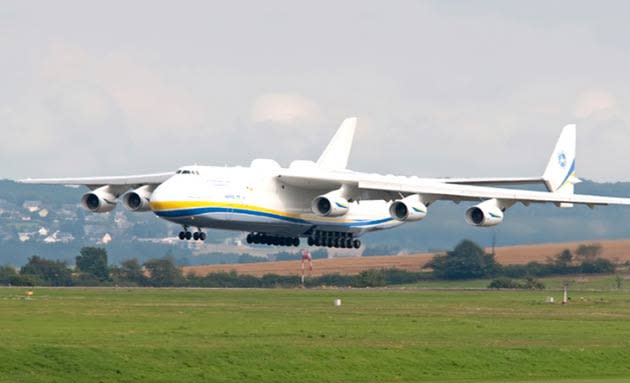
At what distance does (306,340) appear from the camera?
118ft

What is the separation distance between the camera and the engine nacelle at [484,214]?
55.4m

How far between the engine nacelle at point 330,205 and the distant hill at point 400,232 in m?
30.5

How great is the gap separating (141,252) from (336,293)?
7575cm

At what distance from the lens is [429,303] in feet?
169

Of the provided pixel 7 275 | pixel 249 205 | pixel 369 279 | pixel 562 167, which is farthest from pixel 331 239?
pixel 7 275

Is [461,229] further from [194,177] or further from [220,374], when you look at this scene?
[220,374]

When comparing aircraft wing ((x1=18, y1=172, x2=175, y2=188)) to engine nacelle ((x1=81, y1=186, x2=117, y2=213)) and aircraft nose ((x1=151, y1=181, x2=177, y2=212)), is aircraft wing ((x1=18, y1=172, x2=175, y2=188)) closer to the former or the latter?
engine nacelle ((x1=81, y1=186, x2=117, y2=213))

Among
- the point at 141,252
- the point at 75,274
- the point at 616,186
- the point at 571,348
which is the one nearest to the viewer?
the point at 571,348

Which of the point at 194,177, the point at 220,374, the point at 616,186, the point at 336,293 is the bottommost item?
the point at 220,374

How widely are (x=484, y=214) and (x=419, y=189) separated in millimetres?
3087

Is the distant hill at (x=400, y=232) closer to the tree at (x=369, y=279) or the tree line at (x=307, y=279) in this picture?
the tree line at (x=307, y=279)

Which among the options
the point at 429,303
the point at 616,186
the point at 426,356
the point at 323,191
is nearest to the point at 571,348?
the point at 426,356

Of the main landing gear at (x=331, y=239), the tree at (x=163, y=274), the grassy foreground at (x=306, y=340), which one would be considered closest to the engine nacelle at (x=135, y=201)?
the main landing gear at (x=331, y=239)

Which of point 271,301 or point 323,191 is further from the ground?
point 323,191
